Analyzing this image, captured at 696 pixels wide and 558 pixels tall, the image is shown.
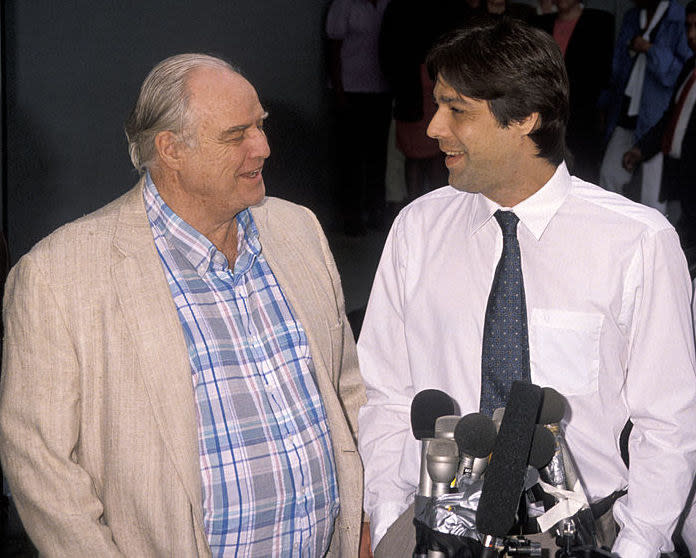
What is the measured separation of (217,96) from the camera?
7.34 feet

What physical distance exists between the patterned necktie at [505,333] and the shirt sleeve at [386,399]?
0.23 m

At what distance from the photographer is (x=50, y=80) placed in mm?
5363

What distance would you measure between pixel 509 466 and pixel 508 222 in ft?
3.06

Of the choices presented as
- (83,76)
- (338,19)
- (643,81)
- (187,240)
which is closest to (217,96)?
(187,240)

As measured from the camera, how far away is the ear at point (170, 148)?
2252mm

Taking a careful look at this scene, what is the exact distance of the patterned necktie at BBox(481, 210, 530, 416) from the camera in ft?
7.02

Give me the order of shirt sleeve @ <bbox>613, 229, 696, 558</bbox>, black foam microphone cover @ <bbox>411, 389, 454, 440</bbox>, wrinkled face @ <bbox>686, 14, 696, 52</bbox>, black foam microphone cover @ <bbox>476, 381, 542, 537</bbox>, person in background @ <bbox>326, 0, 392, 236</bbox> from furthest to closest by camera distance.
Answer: person in background @ <bbox>326, 0, 392, 236</bbox> < wrinkled face @ <bbox>686, 14, 696, 52</bbox> < shirt sleeve @ <bbox>613, 229, 696, 558</bbox> < black foam microphone cover @ <bbox>411, 389, 454, 440</bbox> < black foam microphone cover @ <bbox>476, 381, 542, 537</bbox>

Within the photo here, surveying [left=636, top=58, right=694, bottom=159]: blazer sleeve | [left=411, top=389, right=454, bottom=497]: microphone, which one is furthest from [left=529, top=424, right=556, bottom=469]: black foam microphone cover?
[left=636, top=58, right=694, bottom=159]: blazer sleeve

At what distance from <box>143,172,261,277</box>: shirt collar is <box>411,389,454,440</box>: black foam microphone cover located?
691 mm

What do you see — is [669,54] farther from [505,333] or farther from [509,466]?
[509,466]

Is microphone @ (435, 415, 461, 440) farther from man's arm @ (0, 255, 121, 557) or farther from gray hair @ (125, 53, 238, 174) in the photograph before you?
gray hair @ (125, 53, 238, 174)

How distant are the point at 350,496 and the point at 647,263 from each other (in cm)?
88

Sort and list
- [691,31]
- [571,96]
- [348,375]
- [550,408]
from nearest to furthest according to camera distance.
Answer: [550,408] → [348,375] → [571,96] → [691,31]

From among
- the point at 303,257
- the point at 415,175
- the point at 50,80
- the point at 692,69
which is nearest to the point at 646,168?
the point at 692,69
